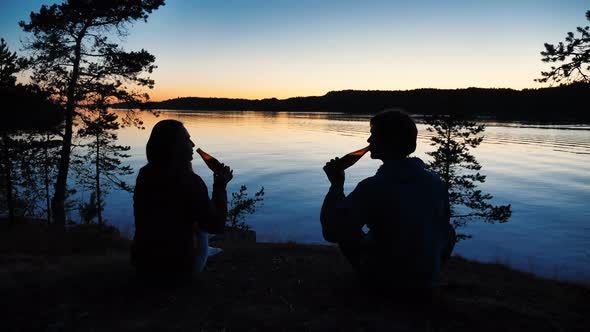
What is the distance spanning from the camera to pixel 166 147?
148 inches

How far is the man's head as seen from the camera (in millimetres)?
3045

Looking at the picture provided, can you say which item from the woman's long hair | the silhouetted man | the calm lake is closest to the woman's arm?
the woman's long hair

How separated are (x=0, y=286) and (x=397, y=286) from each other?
5163mm

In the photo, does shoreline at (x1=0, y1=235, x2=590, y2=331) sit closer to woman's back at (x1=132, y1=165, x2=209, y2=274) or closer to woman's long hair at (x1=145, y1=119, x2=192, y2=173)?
woman's back at (x1=132, y1=165, x2=209, y2=274)

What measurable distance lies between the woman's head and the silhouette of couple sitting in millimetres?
10

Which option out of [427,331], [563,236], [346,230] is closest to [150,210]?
[346,230]

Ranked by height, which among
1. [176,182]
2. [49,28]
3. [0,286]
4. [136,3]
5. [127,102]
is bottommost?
[0,286]

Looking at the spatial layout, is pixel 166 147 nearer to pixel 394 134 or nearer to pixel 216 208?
pixel 216 208

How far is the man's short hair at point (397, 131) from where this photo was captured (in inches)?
120

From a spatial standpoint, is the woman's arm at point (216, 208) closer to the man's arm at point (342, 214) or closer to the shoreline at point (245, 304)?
the shoreline at point (245, 304)

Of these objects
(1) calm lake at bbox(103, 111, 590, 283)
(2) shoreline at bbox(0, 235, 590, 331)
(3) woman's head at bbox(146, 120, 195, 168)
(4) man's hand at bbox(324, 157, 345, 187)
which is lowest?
(1) calm lake at bbox(103, 111, 590, 283)

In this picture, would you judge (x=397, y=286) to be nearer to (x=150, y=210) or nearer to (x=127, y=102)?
(x=150, y=210)

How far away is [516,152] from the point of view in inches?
3088

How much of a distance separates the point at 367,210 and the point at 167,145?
2260 millimetres
